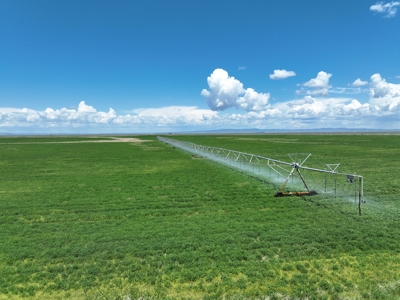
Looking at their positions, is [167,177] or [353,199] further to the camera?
[167,177]

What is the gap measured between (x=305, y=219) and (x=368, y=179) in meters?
12.0

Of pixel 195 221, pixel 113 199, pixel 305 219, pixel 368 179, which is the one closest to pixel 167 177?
pixel 113 199

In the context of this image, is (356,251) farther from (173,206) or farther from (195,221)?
(173,206)

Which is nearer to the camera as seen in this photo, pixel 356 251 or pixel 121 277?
pixel 121 277

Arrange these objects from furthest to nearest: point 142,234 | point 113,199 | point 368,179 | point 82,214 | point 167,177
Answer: point 167,177 → point 368,179 → point 113,199 → point 82,214 → point 142,234


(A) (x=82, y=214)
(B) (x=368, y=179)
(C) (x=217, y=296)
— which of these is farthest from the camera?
(B) (x=368, y=179)

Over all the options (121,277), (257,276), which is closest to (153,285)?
(121,277)

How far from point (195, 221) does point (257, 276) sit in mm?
4834

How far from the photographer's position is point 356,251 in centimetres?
923

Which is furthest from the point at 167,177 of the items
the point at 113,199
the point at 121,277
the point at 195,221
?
the point at 121,277

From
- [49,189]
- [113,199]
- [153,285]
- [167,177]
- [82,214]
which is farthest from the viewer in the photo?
[167,177]

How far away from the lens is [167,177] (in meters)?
A: 23.0

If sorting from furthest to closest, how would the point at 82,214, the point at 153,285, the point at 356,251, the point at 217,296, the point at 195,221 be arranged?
1. the point at 82,214
2. the point at 195,221
3. the point at 356,251
4. the point at 153,285
5. the point at 217,296

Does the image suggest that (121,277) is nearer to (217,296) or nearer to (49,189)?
(217,296)
